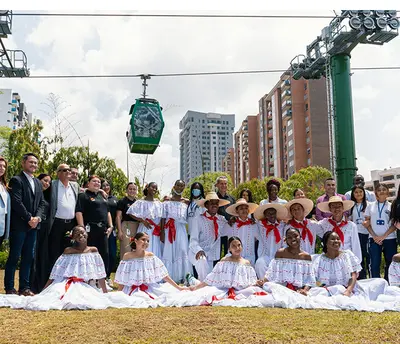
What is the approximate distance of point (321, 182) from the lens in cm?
3988

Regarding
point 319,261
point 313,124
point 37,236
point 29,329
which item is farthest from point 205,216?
point 313,124

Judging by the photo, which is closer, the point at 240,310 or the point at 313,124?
the point at 240,310

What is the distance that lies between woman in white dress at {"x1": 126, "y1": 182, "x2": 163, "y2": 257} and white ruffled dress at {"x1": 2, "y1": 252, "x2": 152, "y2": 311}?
1670mm

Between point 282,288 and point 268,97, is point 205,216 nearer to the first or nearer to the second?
point 282,288

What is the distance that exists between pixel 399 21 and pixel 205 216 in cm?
1764

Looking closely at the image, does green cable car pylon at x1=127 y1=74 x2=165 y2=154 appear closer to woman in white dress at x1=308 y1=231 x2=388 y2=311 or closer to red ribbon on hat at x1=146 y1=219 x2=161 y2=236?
red ribbon on hat at x1=146 y1=219 x2=161 y2=236

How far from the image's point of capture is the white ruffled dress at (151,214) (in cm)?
817

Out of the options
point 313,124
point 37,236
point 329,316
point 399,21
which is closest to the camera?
point 329,316

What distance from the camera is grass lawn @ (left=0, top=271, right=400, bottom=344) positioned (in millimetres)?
4047

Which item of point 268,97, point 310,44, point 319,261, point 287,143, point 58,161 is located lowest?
point 319,261

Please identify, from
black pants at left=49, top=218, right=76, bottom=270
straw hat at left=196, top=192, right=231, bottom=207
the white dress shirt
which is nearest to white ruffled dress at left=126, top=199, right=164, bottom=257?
straw hat at left=196, top=192, right=231, bottom=207

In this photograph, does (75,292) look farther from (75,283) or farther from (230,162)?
(230,162)

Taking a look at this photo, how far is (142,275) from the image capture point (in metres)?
6.48

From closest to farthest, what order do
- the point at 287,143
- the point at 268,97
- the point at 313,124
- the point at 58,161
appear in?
the point at 58,161 < the point at 313,124 < the point at 287,143 < the point at 268,97
